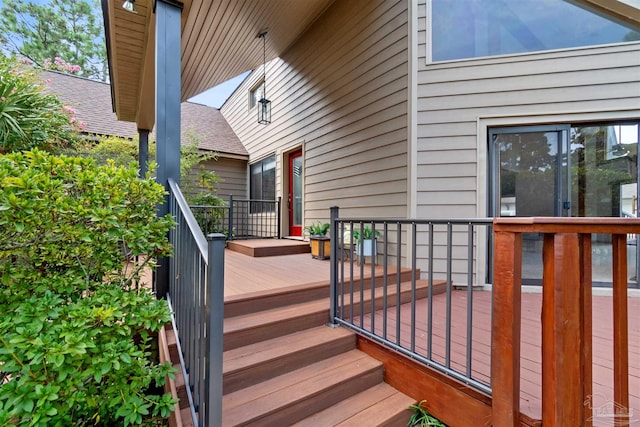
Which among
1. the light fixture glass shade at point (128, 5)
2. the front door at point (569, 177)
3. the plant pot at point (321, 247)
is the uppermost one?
the light fixture glass shade at point (128, 5)

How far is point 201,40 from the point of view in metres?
4.22

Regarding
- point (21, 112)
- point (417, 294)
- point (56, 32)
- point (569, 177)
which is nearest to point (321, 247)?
point (417, 294)

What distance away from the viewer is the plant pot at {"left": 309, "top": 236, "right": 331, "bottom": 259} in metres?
4.66

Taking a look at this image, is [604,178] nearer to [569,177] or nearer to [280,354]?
[569,177]

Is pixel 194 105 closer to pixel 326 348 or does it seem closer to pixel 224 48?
pixel 224 48

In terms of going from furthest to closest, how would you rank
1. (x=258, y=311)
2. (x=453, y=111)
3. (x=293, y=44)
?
(x=293, y=44), (x=453, y=111), (x=258, y=311)

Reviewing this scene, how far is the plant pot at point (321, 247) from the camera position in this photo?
15.3 ft

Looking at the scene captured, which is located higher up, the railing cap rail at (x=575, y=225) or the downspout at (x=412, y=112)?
the downspout at (x=412, y=112)

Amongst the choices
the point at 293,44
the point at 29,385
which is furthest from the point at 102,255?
the point at 293,44

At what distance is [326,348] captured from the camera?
88.6 inches

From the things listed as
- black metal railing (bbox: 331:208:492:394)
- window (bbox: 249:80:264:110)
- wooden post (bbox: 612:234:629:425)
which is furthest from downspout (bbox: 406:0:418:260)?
window (bbox: 249:80:264:110)

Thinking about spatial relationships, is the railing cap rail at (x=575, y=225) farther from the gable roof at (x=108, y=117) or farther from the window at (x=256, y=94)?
the gable roof at (x=108, y=117)

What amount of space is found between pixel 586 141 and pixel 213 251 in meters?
4.47

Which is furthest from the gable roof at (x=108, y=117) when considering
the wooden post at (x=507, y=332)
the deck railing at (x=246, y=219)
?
the wooden post at (x=507, y=332)
